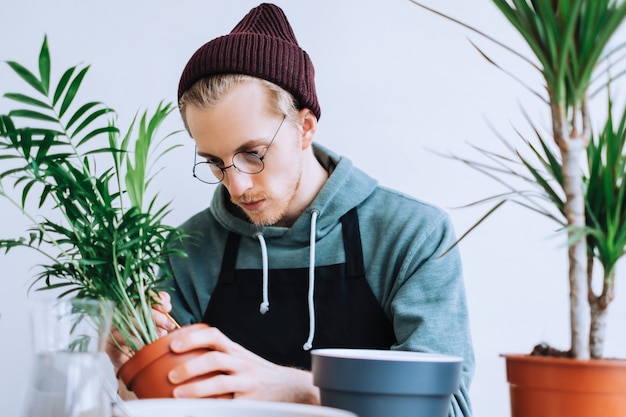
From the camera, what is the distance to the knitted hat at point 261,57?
1.57 metres

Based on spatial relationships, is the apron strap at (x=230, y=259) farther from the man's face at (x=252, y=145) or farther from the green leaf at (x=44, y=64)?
the green leaf at (x=44, y=64)

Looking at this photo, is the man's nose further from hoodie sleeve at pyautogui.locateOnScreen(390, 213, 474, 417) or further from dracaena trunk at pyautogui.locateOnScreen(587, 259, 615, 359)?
dracaena trunk at pyautogui.locateOnScreen(587, 259, 615, 359)

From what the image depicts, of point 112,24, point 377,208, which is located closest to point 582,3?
point 377,208

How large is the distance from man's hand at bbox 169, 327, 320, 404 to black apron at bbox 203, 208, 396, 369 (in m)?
0.61

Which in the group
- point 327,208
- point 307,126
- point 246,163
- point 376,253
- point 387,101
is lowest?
point 376,253

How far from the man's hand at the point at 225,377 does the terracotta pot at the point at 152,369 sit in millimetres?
10

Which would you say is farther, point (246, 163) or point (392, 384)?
point (246, 163)

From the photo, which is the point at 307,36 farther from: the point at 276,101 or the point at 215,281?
the point at 215,281

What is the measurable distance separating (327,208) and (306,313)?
27 centimetres

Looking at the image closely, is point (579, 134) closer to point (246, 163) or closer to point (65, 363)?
point (65, 363)

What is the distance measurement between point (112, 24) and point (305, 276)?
1.15 metres

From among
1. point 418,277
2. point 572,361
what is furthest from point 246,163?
point 572,361

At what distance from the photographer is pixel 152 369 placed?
3.06 feet

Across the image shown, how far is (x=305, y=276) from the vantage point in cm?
173
